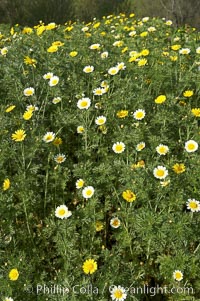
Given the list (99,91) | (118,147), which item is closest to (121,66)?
(99,91)

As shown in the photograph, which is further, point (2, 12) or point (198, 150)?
point (2, 12)

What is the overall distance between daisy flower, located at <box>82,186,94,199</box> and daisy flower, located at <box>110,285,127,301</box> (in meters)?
0.64

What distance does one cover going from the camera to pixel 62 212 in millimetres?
2477

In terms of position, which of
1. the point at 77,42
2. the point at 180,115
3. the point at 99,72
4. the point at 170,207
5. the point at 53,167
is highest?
the point at 77,42

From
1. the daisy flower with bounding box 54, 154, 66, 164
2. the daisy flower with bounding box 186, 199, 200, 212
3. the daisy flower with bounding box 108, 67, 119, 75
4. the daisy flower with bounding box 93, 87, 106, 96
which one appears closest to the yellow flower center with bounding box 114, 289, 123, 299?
the daisy flower with bounding box 186, 199, 200, 212

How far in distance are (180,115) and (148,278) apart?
1236mm

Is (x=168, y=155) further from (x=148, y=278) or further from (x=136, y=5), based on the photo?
(x=136, y=5)

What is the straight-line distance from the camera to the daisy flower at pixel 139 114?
296cm

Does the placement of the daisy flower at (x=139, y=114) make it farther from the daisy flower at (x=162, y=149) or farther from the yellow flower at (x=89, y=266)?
the yellow flower at (x=89, y=266)

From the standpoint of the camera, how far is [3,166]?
→ 9.27 feet

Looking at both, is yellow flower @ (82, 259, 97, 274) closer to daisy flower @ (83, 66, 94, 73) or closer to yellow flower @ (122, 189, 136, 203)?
yellow flower @ (122, 189, 136, 203)

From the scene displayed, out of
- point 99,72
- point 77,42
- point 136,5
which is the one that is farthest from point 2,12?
point 99,72

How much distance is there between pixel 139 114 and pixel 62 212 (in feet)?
3.21

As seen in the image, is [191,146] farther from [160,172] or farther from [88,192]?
[88,192]
